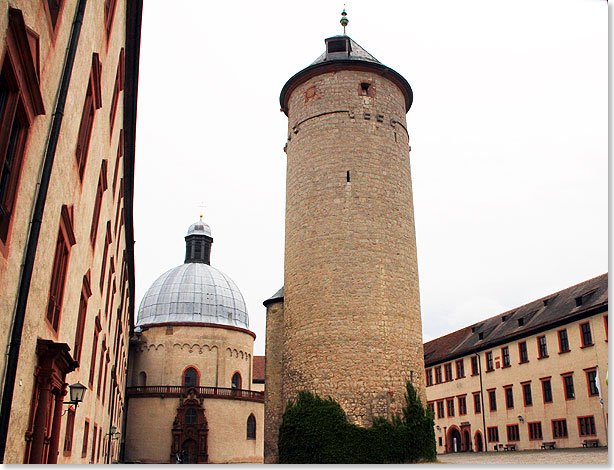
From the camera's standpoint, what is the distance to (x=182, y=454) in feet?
118

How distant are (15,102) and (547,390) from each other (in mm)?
30161

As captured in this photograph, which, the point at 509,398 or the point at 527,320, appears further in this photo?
the point at 527,320

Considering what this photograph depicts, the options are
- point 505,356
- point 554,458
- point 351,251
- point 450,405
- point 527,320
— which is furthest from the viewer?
point 450,405

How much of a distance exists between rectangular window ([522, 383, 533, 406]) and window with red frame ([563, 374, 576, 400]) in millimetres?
3065

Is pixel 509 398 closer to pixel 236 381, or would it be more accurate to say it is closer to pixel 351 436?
pixel 236 381

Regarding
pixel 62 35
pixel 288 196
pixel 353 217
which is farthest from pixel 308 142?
pixel 62 35

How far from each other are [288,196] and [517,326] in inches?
721

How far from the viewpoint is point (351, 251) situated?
2062cm

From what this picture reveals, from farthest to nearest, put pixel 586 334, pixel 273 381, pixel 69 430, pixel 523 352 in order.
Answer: pixel 523 352
pixel 586 334
pixel 273 381
pixel 69 430

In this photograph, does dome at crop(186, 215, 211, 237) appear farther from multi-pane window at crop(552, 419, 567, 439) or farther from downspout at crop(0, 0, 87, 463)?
downspout at crop(0, 0, 87, 463)

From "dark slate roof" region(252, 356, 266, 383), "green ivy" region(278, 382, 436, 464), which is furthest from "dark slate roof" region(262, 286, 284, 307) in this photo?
"dark slate roof" region(252, 356, 266, 383)

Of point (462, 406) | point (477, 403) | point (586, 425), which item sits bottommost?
point (586, 425)

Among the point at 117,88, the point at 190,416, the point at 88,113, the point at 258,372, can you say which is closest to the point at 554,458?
the point at 117,88

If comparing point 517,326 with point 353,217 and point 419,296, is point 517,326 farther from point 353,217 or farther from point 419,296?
point 353,217
